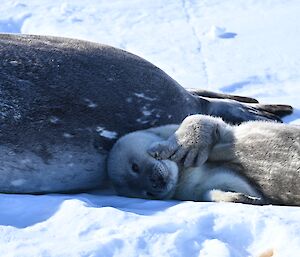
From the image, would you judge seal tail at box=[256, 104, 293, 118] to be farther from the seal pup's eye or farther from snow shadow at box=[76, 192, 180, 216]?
snow shadow at box=[76, 192, 180, 216]

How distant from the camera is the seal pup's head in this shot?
3.48 metres

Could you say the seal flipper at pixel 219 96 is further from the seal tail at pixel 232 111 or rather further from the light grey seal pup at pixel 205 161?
the light grey seal pup at pixel 205 161

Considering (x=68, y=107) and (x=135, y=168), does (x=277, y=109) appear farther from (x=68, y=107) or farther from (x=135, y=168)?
(x=68, y=107)

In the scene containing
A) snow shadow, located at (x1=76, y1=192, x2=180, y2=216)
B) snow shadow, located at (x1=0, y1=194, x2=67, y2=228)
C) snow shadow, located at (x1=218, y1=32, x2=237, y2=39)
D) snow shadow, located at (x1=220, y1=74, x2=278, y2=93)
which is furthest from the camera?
snow shadow, located at (x1=218, y1=32, x2=237, y2=39)

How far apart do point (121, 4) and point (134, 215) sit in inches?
184

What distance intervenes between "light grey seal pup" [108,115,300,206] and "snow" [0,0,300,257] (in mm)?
140

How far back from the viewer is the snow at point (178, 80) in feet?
8.47

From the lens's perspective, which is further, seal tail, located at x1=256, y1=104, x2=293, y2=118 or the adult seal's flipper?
seal tail, located at x1=256, y1=104, x2=293, y2=118

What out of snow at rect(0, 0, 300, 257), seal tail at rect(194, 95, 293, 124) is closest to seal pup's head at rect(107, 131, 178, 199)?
snow at rect(0, 0, 300, 257)

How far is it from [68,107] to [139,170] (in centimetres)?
42

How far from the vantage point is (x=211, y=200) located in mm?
3328

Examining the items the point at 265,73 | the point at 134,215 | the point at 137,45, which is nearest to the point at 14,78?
the point at 134,215

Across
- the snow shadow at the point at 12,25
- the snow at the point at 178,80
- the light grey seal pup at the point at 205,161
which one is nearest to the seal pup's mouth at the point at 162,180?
the light grey seal pup at the point at 205,161

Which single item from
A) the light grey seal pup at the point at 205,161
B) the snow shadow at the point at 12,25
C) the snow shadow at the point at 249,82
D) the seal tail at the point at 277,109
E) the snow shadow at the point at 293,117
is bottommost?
the snow shadow at the point at 12,25
